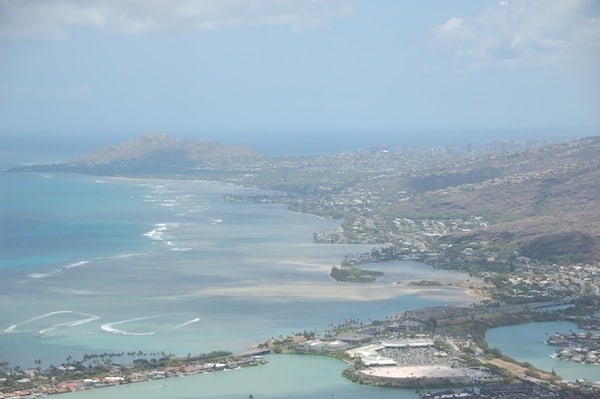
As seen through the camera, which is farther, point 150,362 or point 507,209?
point 507,209

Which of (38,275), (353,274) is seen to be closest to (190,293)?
(353,274)

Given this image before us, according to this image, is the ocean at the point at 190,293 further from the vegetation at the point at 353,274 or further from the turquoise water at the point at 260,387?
the vegetation at the point at 353,274

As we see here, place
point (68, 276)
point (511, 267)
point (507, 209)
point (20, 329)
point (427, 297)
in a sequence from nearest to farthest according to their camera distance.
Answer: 1. point (20, 329)
2. point (427, 297)
3. point (68, 276)
4. point (511, 267)
5. point (507, 209)

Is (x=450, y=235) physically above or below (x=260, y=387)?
above

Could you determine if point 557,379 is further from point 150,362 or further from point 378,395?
→ point 150,362

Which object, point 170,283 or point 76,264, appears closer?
point 170,283

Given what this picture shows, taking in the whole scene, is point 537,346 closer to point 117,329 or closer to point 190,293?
point 117,329

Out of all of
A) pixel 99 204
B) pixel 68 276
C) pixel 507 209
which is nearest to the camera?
pixel 68 276

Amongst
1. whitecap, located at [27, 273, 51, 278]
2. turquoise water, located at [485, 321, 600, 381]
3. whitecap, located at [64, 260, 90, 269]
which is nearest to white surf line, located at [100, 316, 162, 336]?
whitecap, located at [27, 273, 51, 278]

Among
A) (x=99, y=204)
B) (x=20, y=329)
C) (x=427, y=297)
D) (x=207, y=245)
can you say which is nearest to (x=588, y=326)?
(x=427, y=297)
